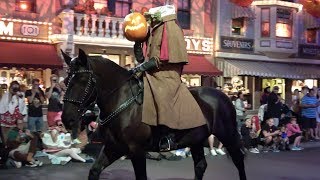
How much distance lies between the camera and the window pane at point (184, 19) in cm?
2144

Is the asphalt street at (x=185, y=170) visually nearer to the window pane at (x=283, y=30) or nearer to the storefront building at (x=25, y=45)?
the storefront building at (x=25, y=45)

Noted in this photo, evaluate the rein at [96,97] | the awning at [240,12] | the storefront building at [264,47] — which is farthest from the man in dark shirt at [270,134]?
the awning at [240,12]

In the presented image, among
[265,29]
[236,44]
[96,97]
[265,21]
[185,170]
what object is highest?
[265,21]

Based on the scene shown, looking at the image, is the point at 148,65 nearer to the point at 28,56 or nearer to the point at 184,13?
the point at 28,56

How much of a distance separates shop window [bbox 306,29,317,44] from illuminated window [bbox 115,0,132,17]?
11716 mm

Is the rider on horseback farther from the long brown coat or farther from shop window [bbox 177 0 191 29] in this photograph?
shop window [bbox 177 0 191 29]

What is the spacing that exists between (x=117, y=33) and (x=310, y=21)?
12.7 metres

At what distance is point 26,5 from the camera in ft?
56.2

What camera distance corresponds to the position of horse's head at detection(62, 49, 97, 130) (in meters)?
5.16

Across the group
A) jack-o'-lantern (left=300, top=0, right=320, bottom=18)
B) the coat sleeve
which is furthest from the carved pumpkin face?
jack-o'-lantern (left=300, top=0, right=320, bottom=18)

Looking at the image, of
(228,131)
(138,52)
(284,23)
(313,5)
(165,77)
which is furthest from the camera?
(284,23)

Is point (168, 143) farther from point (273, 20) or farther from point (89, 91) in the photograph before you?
point (273, 20)

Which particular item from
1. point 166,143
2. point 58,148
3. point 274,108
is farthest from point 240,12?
point 166,143

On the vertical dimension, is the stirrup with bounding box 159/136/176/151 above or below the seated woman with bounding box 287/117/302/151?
above
